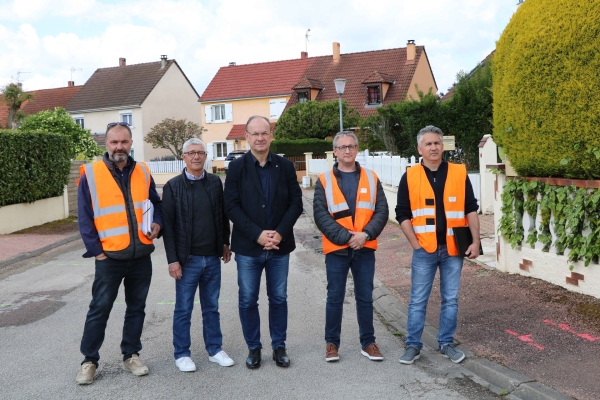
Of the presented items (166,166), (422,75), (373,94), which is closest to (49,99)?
(166,166)

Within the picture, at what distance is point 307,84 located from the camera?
4459cm

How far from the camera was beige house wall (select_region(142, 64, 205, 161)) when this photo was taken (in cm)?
5075

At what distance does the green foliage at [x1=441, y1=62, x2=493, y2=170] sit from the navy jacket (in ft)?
53.6

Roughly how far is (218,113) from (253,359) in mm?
46689

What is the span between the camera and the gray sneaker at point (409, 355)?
227 inches

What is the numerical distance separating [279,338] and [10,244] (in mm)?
10557

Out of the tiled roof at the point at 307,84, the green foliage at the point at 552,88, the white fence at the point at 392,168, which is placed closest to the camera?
the green foliage at the point at 552,88

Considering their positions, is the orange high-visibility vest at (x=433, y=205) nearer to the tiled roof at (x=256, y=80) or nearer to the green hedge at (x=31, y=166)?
the green hedge at (x=31, y=166)

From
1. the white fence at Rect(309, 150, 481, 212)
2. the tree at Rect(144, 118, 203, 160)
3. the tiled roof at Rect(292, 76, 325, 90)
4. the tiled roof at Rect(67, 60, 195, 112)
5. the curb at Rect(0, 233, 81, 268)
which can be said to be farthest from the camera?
the tiled roof at Rect(67, 60, 195, 112)

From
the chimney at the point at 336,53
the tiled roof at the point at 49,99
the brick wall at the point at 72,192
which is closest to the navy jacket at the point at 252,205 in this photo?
the brick wall at the point at 72,192

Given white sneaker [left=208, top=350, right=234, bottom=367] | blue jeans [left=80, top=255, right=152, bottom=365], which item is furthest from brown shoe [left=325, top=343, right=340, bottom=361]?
blue jeans [left=80, top=255, right=152, bottom=365]

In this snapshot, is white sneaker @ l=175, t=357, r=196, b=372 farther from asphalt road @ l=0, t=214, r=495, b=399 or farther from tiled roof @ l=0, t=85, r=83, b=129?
tiled roof @ l=0, t=85, r=83, b=129

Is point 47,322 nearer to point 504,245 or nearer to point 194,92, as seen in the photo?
point 504,245

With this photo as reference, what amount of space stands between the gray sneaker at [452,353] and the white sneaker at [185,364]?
2139 millimetres
